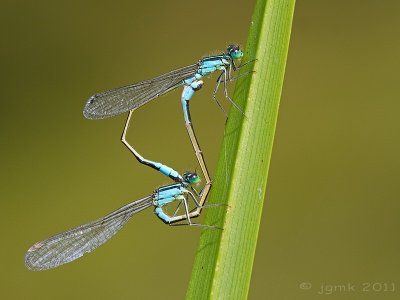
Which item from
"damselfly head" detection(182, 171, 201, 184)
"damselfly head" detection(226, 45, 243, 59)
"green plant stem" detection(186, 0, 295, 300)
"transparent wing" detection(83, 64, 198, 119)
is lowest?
"green plant stem" detection(186, 0, 295, 300)

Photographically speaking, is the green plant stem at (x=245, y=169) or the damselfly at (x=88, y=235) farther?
the damselfly at (x=88, y=235)

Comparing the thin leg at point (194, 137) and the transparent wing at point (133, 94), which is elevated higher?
the transparent wing at point (133, 94)

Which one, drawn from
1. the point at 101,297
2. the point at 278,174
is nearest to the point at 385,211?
the point at 278,174

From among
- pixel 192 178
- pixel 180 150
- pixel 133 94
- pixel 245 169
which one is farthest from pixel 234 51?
pixel 180 150

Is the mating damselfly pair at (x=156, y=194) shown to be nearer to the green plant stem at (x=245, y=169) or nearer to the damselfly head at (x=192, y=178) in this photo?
the damselfly head at (x=192, y=178)

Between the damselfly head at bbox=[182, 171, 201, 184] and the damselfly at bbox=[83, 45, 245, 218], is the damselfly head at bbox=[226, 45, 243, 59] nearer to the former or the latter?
Result: the damselfly at bbox=[83, 45, 245, 218]

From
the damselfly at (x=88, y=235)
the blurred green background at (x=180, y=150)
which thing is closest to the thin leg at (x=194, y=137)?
the damselfly at (x=88, y=235)

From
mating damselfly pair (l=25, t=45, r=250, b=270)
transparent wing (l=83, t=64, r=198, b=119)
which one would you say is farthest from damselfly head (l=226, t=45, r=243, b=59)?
transparent wing (l=83, t=64, r=198, b=119)
